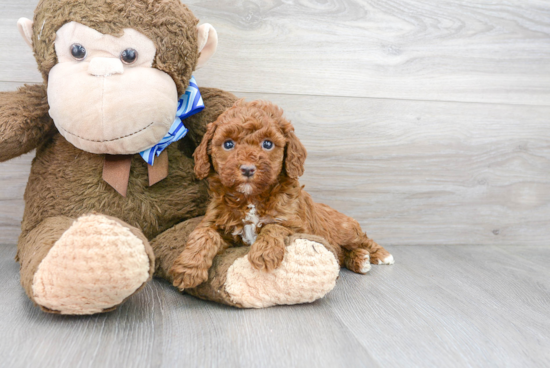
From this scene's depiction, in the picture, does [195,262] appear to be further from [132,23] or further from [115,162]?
[132,23]

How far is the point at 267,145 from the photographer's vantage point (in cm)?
104

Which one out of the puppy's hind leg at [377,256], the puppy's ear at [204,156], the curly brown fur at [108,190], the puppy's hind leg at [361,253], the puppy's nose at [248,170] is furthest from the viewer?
the puppy's hind leg at [377,256]

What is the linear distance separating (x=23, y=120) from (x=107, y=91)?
27 centimetres

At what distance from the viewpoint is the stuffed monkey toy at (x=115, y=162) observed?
89cm

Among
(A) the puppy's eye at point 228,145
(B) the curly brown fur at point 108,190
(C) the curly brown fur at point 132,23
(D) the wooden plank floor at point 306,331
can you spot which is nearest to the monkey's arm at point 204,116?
(B) the curly brown fur at point 108,190

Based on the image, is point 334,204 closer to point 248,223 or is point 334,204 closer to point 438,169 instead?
point 438,169

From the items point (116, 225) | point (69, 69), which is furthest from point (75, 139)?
point (116, 225)

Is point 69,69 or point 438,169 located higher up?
point 69,69

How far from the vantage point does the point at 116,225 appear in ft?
2.93

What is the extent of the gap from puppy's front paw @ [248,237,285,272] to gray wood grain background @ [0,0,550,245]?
2.08ft

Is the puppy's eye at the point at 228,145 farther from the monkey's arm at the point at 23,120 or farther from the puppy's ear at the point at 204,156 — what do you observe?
the monkey's arm at the point at 23,120

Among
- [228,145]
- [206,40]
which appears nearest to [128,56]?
[206,40]

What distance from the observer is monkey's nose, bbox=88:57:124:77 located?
41.0 inches

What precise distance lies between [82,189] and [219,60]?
0.61 m
